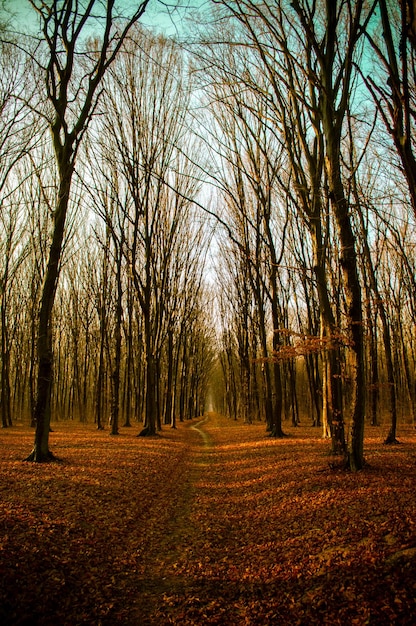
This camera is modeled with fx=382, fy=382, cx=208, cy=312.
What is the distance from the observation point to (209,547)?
505cm

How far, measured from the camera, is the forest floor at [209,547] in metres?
3.36

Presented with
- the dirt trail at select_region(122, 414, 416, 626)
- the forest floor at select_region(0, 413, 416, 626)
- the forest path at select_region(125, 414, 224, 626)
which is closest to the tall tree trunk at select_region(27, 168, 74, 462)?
→ the forest floor at select_region(0, 413, 416, 626)

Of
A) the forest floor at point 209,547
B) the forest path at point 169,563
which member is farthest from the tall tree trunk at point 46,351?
the forest path at point 169,563

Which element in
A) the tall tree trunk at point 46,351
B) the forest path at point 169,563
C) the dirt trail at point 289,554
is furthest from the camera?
the tall tree trunk at point 46,351

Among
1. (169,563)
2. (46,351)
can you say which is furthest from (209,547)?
(46,351)

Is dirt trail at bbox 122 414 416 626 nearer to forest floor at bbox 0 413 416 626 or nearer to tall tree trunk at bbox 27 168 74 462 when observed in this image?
forest floor at bbox 0 413 416 626

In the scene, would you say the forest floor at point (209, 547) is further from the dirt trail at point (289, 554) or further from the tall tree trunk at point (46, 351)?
the tall tree trunk at point (46, 351)

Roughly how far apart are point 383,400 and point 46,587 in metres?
39.4

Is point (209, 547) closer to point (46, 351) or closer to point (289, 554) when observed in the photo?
point (289, 554)

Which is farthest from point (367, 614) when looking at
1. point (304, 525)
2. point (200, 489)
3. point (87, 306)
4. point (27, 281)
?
point (27, 281)

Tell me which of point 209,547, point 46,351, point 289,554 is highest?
point 46,351

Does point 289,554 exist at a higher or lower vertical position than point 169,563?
higher

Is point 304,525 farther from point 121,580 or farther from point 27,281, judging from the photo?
point 27,281

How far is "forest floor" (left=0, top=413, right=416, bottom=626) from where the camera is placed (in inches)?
132
